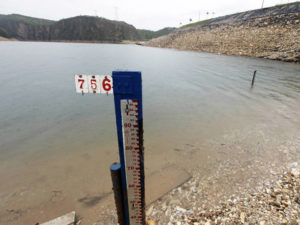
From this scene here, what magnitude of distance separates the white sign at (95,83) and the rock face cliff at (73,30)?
183206mm

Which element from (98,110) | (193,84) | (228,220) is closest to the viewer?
(228,220)

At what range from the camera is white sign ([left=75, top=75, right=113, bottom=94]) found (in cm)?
179

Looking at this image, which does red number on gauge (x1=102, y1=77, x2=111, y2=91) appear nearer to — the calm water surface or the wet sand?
the wet sand

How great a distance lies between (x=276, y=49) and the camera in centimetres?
3212

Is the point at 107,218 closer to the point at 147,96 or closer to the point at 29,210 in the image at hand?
the point at 29,210

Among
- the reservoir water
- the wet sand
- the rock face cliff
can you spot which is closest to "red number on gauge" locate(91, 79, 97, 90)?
the wet sand

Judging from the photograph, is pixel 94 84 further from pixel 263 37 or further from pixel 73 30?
pixel 73 30

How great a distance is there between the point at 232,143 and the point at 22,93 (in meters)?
16.0

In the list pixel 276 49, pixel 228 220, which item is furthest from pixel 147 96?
pixel 276 49

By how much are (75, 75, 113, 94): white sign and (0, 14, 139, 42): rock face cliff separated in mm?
183206

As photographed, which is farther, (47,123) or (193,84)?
(193,84)

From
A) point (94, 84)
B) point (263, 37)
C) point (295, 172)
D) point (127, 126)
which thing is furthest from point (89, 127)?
point (263, 37)

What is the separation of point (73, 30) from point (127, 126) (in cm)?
20118

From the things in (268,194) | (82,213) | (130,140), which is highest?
(130,140)
